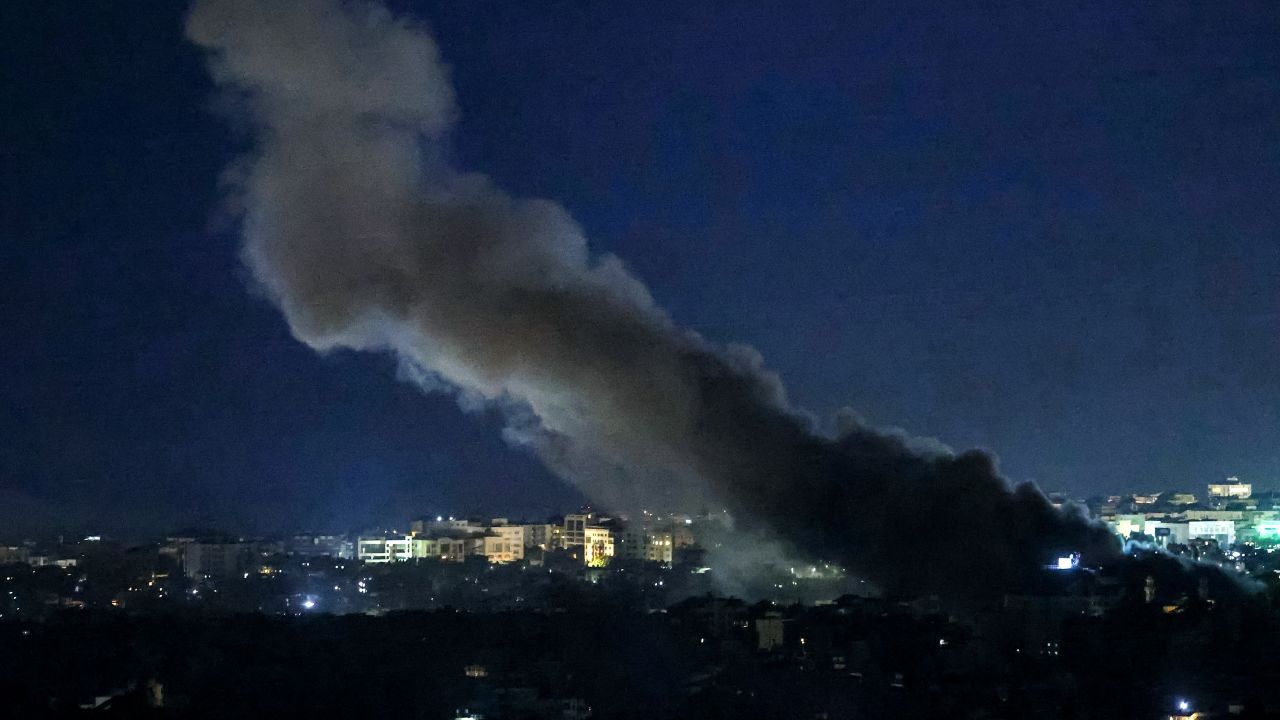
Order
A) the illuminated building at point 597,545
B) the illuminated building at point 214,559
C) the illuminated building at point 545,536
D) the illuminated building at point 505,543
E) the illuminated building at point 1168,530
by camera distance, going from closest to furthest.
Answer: the illuminated building at point 1168,530
the illuminated building at point 597,545
the illuminated building at point 214,559
the illuminated building at point 505,543
the illuminated building at point 545,536

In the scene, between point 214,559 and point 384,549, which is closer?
point 214,559

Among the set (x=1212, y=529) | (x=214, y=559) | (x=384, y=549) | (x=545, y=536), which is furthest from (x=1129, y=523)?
(x=214, y=559)

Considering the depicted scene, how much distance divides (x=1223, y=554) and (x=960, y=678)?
2416 centimetres

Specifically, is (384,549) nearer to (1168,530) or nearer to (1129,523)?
(1129,523)

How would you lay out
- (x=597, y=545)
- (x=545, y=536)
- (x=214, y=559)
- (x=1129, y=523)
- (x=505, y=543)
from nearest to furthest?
(x=597, y=545), (x=1129, y=523), (x=214, y=559), (x=505, y=543), (x=545, y=536)

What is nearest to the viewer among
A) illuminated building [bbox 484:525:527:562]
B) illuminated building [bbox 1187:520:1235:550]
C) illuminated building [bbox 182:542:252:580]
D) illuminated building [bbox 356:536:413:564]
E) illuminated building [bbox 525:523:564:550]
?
illuminated building [bbox 1187:520:1235:550]

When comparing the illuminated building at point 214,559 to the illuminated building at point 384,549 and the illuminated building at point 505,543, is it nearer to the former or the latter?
the illuminated building at point 384,549

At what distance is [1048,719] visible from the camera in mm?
22312

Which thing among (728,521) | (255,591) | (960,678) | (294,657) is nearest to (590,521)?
(255,591)

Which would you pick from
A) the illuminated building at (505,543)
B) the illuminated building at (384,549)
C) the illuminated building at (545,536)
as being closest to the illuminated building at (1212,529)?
the illuminated building at (545,536)

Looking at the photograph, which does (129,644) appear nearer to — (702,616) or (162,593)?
(702,616)

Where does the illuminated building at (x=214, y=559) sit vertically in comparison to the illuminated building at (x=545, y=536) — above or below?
below

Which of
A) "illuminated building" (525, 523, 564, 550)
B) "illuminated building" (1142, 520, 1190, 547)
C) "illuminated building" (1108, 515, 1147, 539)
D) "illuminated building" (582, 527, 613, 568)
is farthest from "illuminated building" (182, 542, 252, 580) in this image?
"illuminated building" (1142, 520, 1190, 547)

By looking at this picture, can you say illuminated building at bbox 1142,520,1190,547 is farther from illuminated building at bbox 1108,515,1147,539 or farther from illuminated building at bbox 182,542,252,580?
illuminated building at bbox 182,542,252,580
